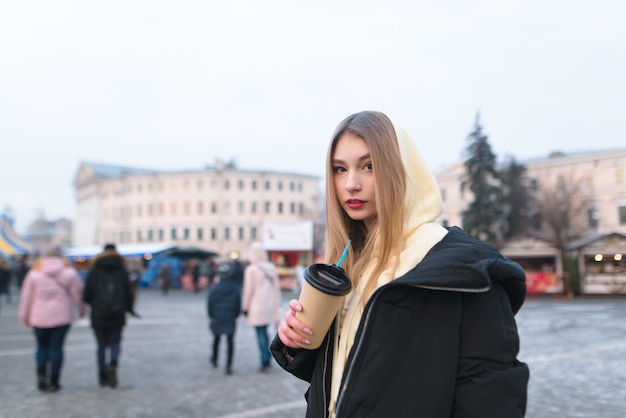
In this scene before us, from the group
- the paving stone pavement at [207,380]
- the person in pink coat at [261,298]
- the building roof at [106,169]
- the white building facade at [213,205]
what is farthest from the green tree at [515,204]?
the building roof at [106,169]

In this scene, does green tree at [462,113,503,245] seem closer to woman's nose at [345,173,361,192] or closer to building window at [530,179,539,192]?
building window at [530,179,539,192]

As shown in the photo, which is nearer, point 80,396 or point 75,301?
point 80,396

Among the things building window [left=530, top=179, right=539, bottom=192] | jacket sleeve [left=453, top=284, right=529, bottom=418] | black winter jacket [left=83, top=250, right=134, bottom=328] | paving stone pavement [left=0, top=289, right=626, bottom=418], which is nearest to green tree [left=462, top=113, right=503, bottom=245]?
building window [left=530, top=179, right=539, bottom=192]

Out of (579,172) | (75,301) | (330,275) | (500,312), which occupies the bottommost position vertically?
(75,301)

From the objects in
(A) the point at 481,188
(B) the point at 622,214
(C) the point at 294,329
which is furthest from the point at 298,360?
(B) the point at 622,214

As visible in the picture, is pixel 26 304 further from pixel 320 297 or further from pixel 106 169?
pixel 106 169

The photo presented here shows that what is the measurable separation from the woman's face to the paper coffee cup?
0.84 feet

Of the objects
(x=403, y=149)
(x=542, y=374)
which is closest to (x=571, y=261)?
(x=542, y=374)

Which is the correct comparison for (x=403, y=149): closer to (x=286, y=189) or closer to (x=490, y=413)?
(x=490, y=413)

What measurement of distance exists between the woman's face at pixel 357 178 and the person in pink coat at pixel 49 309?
5925 millimetres

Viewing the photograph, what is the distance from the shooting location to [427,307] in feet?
4.38

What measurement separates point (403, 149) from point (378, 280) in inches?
17.1

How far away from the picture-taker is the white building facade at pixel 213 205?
245 ft

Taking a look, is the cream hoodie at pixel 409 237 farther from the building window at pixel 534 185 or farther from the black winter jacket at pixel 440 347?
the building window at pixel 534 185
